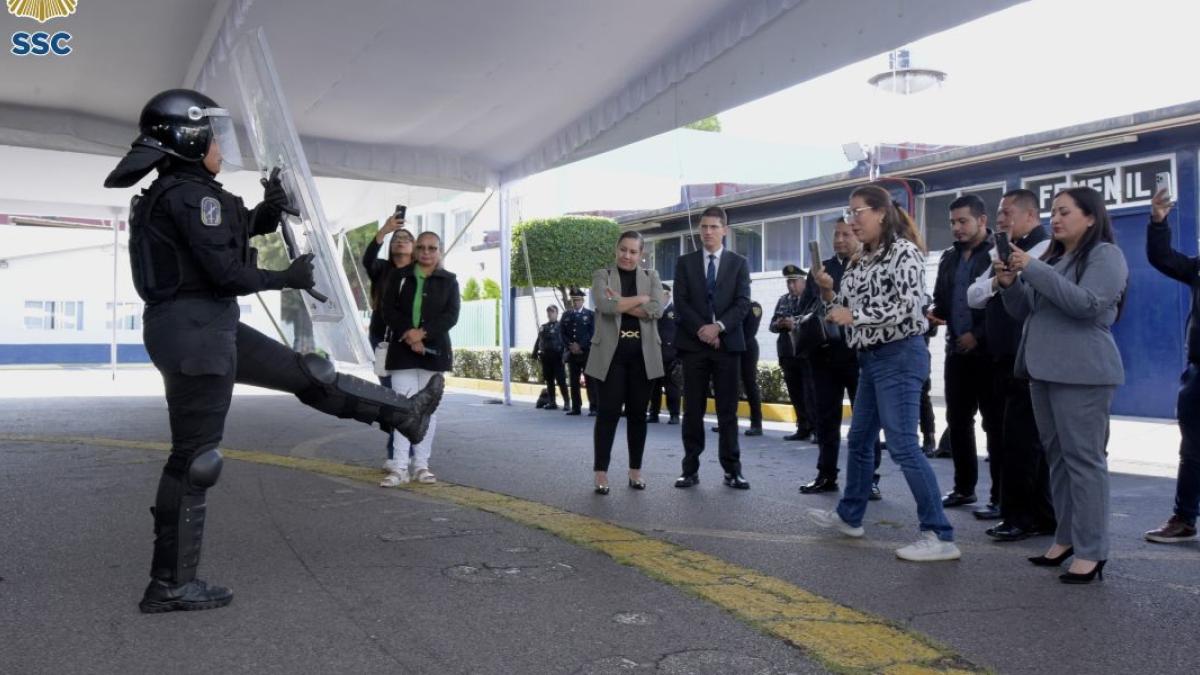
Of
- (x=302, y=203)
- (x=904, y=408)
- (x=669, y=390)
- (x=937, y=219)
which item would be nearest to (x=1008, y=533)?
(x=904, y=408)

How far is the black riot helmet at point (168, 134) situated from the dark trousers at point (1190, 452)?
4900mm

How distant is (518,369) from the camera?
20.5m

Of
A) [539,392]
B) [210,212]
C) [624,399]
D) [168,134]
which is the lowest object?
[539,392]

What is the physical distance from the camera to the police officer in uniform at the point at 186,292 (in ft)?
11.7

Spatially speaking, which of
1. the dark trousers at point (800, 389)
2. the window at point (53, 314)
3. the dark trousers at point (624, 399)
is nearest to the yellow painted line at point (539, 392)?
the dark trousers at point (800, 389)

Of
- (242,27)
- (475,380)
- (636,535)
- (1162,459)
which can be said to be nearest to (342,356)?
(242,27)

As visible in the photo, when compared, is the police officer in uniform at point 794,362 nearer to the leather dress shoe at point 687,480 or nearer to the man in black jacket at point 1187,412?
the leather dress shoe at point 687,480

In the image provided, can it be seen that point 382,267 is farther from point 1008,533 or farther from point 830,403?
point 1008,533

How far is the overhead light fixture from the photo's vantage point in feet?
43.0

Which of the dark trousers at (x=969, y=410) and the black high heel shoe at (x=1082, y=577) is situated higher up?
the dark trousers at (x=969, y=410)

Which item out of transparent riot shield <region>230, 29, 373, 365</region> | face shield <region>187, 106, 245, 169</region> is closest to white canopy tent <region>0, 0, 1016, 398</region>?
transparent riot shield <region>230, 29, 373, 365</region>

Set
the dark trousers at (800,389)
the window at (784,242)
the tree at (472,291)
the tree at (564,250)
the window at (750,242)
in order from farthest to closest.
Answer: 1. the tree at (472,291)
2. the tree at (564,250)
3. the window at (750,242)
4. the window at (784,242)
5. the dark trousers at (800,389)

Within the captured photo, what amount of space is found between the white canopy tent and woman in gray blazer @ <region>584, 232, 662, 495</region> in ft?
9.49

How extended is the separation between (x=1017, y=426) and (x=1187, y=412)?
0.92m
